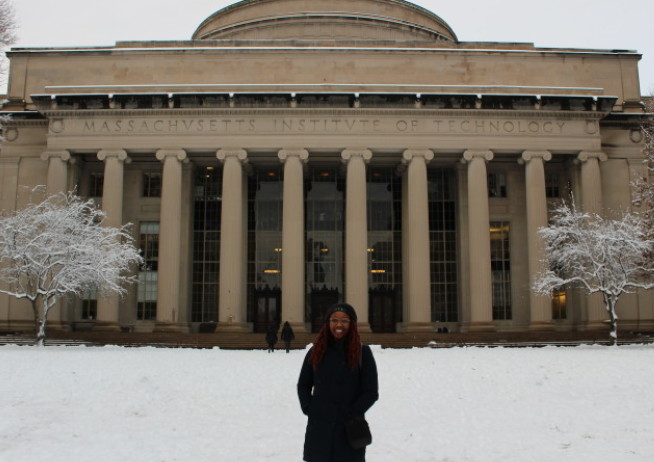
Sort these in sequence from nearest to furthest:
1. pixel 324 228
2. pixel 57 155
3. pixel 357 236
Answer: pixel 357 236 → pixel 57 155 → pixel 324 228

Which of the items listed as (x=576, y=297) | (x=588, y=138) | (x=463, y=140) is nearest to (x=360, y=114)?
(x=463, y=140)

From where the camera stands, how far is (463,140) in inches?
1601

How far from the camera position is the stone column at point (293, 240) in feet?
128

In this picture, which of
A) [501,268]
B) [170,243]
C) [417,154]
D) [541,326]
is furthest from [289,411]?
[501,268]

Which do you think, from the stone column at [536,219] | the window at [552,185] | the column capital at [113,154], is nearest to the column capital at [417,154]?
the stone column at [536,219]

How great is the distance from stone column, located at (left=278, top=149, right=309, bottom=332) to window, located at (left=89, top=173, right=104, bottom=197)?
12.7 m

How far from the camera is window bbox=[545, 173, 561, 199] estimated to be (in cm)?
4453

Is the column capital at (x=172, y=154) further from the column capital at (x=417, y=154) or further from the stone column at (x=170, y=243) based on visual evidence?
the column capital at (x=417, y=154)

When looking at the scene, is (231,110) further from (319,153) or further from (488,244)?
(488,244)

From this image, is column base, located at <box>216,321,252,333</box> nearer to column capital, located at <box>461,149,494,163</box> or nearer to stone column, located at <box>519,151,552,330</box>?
column capital, located at <box>461,149,494,163</box>

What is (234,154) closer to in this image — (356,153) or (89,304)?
(356,153)

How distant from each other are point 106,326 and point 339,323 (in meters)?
35.0

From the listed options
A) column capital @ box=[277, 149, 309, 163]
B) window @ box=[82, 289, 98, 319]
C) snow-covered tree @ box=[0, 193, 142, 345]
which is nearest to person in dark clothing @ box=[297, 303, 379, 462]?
snow-covered tree @ box=[0, 193, 142, 345]

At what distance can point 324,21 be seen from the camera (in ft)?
174
